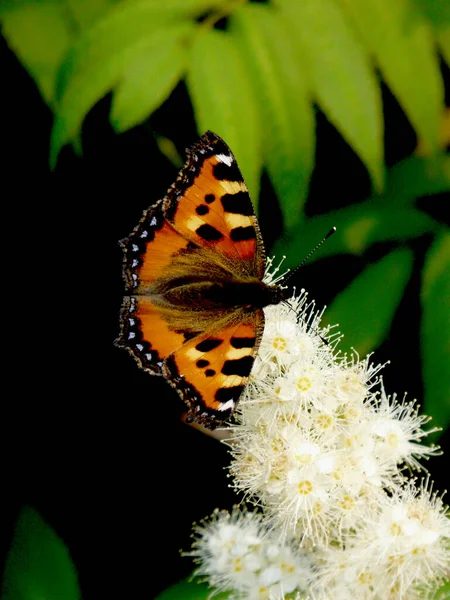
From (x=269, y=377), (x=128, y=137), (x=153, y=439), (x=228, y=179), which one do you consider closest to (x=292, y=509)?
(x=269, y=377)

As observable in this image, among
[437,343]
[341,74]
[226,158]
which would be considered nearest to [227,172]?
[226,158]

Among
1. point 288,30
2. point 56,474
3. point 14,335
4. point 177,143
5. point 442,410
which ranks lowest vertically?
point 56,474

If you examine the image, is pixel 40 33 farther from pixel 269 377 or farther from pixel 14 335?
pixel 14 335

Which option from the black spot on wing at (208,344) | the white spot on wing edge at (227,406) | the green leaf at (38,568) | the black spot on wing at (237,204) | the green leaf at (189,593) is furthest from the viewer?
the green leaf at (38,568)

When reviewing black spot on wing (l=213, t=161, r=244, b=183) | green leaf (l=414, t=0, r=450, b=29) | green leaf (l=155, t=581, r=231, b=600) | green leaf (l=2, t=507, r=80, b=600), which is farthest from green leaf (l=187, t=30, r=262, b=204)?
green leaf (l=2, t=507, r=80, b=600)

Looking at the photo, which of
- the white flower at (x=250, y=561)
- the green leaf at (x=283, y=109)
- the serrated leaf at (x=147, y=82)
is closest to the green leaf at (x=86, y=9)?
the serrated leaf at (x=147, y=82)

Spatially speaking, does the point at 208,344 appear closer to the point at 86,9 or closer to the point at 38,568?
the point at 86,9

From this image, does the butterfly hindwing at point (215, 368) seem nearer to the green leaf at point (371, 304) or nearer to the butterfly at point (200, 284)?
the butterfly at point (200, 284)
